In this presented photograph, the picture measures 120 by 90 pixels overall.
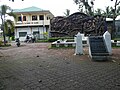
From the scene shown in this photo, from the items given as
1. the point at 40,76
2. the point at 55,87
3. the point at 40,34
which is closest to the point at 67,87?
the point at 55,87

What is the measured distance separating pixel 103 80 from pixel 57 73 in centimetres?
171

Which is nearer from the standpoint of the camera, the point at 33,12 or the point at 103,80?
the point at 103,80

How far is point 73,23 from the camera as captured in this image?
26.6 meters

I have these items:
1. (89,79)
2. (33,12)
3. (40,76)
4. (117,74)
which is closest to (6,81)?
(40,76)

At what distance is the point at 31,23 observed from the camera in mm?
38562

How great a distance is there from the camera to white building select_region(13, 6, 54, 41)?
38.1 metres

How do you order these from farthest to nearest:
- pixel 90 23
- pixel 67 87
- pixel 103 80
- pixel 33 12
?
pixel 33 12 → pixel 90 23 → pixel 103 80 → pixel 67 87

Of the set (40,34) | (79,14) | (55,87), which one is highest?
(79,14)

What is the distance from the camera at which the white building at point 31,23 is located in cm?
3806

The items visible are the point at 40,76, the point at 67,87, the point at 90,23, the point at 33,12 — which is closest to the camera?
the point at 67,87

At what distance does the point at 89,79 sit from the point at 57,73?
131 centimetres

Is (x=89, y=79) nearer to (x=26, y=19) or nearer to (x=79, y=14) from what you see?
(x=79, y=14)

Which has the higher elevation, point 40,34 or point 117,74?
point 40,34

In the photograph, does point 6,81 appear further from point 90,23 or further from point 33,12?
point 33,12
